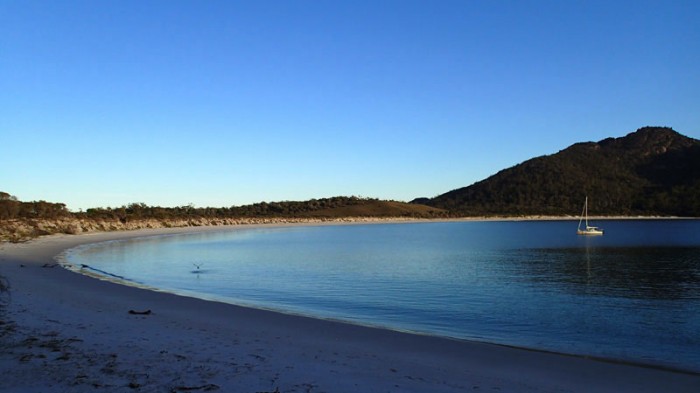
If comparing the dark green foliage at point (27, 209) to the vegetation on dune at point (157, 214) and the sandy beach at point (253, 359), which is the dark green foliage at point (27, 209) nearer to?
the vegetation on dune at point (157, 214)

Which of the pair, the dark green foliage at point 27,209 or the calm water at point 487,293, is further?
the dark green foliage at point 27,209

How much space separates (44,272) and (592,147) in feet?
662

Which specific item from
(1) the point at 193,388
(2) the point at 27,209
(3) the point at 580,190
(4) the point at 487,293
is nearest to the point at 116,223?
(2) the point at 27,209

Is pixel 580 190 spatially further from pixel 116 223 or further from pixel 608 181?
pixel 116 223

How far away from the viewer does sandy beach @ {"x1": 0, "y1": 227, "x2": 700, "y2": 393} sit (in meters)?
7.16

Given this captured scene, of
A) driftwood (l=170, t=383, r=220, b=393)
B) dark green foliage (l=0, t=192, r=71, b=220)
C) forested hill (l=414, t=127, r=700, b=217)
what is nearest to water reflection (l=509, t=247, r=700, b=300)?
driftwood (l=170, t=383, r=220, b=393)

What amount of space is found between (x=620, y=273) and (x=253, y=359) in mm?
24138

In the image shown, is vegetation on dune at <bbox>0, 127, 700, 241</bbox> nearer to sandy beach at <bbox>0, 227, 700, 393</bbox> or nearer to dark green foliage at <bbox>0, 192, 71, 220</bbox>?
dark green foliage at <bbox>0, 192, 71, 220</bbox>

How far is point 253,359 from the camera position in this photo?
8.64m

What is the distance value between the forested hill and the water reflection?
5034 inches

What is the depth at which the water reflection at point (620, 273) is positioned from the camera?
20.2 meters

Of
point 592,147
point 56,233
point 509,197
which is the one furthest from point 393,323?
point 592,147

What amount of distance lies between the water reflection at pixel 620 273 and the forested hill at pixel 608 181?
128 meters

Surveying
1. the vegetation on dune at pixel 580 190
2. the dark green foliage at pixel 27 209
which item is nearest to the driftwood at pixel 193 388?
the dark green foliage at pixel 27 209
